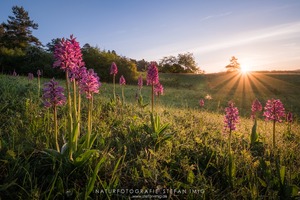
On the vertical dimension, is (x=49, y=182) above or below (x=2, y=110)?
below

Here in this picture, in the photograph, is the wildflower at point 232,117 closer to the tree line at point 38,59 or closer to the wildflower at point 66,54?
the wildflower at point 66,54

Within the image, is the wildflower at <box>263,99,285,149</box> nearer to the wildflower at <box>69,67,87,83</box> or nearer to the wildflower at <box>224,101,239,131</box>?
the wildflower at <box>224,101,239,131</box>

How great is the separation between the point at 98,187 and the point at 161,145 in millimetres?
1935

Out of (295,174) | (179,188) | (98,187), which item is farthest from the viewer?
(295,174)

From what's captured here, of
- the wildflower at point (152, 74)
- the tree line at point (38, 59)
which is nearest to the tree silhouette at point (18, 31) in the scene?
the tree line at point (38, 59)

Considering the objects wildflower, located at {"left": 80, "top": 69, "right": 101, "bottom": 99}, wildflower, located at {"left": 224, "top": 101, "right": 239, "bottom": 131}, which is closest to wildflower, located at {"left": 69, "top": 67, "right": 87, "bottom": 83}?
wildflower, located at {"left": 80, "top": 69, "right": 101, "bottom": 99}

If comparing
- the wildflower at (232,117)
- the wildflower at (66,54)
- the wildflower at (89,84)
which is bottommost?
the wildflower at (232,117)

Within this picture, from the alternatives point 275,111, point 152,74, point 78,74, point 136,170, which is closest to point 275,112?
point 275,111

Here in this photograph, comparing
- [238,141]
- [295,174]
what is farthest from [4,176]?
[238,141]

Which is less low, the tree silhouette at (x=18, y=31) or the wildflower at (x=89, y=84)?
the tree silhouette at (x=18, y=31)

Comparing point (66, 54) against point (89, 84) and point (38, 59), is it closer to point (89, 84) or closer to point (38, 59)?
point (89, 84)

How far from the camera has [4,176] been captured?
295cm

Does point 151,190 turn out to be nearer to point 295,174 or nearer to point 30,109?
point 295,174

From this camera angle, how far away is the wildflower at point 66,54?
2.87 metres
